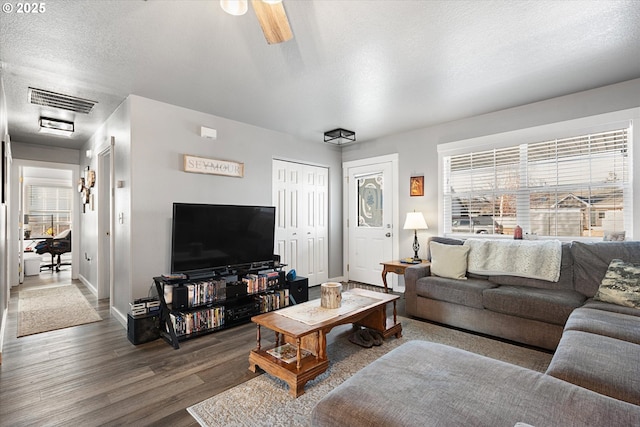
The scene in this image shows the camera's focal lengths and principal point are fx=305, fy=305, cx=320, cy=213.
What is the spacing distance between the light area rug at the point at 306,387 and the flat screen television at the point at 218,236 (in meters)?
1.49

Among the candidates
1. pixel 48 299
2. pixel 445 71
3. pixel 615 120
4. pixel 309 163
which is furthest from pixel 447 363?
pixel 48 299

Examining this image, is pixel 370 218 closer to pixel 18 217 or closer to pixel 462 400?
pixel 462 400

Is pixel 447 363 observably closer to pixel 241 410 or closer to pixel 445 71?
pixel 241 410

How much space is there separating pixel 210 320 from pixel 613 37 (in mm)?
4187

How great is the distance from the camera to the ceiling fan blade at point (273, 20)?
148cm

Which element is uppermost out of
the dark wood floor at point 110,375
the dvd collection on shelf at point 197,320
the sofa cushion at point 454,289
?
the sofa cushion at point 454,289

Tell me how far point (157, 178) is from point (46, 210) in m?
8.26

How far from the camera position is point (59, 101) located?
3.37 m

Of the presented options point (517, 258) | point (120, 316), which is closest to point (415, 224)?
point (517, 258)

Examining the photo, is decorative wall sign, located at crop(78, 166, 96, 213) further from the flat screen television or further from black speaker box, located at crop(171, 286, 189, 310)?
black speaker box, located at crop(171, 286, 189, 310)

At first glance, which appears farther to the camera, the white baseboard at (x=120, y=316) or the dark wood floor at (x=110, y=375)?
the white baseboard at (x=120, y=316)

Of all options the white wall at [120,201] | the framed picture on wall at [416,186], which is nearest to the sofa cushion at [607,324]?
the framed picture on wall at [416,186]

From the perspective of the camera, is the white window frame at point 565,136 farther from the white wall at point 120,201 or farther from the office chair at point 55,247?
the office chair at point 55,247

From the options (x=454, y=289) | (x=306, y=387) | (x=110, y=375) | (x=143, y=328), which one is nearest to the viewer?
(x=306, y=387)
